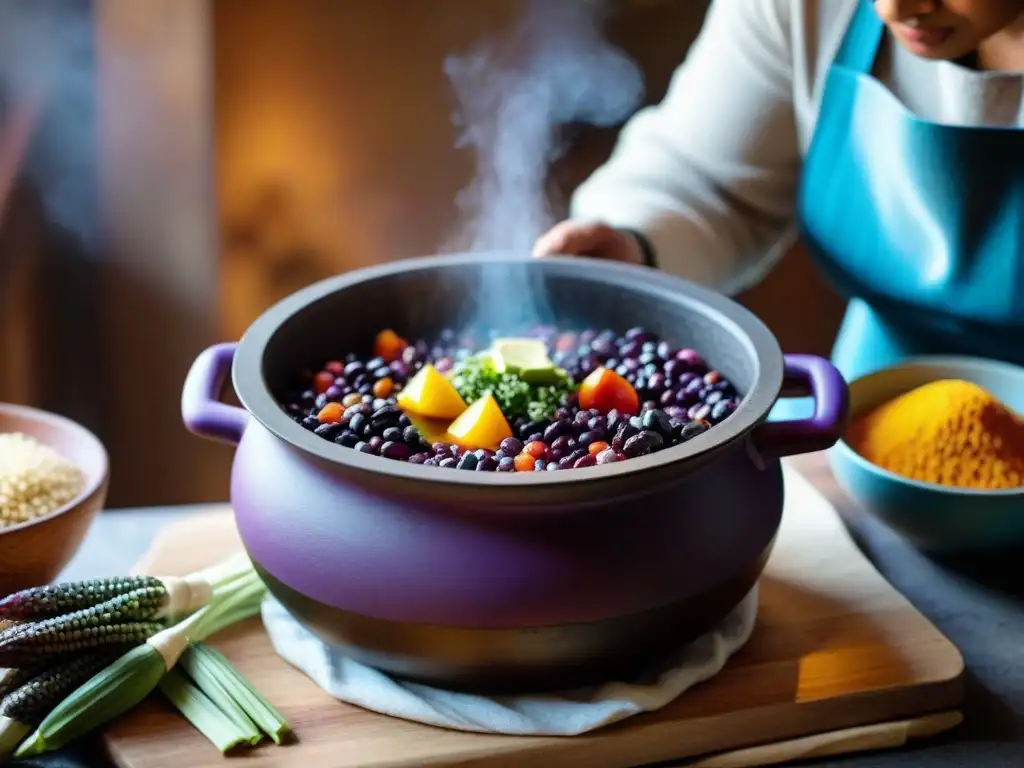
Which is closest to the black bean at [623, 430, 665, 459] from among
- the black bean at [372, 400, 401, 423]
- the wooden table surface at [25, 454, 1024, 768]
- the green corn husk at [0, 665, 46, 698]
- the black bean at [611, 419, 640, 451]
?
the black bean at [611, 419, 640, 451]

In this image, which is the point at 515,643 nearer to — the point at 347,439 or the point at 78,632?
the point at 347,439

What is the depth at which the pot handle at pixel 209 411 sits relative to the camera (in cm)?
119

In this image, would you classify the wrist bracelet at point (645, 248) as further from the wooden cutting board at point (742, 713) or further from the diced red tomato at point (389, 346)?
the wooden cutting board at point (742, 713)

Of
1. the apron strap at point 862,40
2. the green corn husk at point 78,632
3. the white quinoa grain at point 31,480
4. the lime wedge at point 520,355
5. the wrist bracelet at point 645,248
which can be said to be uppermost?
the apron strap at point 862,40

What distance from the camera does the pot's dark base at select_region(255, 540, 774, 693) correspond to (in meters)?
1.05

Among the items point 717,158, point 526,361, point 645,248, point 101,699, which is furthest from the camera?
point 717,158

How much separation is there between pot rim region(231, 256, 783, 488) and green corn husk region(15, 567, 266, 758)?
26cm

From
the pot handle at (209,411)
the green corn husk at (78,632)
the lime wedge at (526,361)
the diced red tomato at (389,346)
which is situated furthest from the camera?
the diced red tomato at (389,346)

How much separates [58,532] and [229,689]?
269 mm

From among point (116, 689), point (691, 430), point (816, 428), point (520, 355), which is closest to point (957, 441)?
point (816, 428)

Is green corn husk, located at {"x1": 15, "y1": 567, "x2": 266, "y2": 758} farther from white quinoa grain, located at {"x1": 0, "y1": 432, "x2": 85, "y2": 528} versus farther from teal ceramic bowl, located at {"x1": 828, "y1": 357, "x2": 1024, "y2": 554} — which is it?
teal ceramic bowl, located at {"x1": 828, "y1": 357, "x2": 1024, "y2": 554}

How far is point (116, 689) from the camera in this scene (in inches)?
43.3

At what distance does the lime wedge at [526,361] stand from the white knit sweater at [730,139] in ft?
1.58

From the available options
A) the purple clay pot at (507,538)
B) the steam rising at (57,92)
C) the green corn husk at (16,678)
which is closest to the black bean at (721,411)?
the purple clay pot at (507,538)
